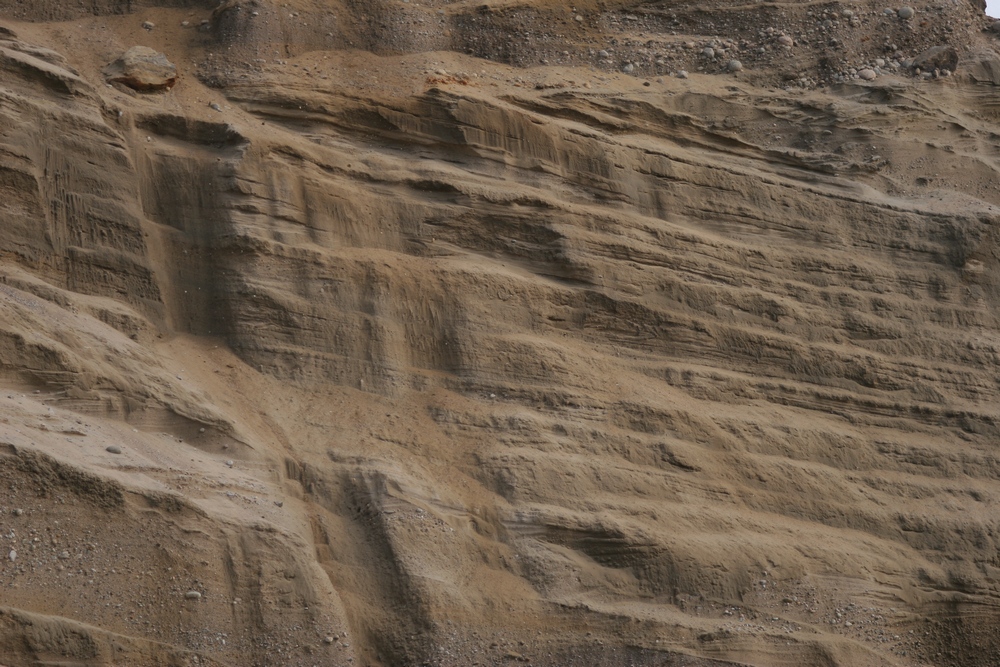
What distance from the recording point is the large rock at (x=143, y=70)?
13484 mm

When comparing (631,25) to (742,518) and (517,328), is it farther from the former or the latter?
(742,518)

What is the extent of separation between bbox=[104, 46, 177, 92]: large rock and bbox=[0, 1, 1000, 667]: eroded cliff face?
0.19 meters

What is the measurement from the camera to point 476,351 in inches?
501

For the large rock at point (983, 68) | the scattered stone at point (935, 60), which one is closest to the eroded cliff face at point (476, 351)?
the scattered stone at point (935, 60)

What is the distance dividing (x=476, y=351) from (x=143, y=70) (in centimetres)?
472

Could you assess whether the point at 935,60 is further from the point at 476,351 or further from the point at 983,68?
the point at 476,351

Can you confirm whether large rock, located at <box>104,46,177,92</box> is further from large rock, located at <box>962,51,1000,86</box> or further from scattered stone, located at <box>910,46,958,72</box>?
large rock, located at <box>962,51,1000,86</box>

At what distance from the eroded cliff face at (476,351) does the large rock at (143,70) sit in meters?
0.19

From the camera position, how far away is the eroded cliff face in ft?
34.1

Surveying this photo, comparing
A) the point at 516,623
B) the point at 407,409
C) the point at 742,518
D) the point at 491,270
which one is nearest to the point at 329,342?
the point at 407,409

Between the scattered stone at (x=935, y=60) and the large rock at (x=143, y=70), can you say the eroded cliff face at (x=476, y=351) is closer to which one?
the large rock at (x=143, y=70)

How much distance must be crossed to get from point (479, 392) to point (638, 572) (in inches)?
92.6

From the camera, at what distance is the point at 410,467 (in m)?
11.7

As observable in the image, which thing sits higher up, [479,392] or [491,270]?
[491,270]
